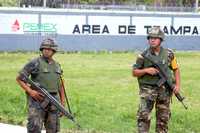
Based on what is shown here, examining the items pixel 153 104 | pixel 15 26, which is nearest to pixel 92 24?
pixel 15 26

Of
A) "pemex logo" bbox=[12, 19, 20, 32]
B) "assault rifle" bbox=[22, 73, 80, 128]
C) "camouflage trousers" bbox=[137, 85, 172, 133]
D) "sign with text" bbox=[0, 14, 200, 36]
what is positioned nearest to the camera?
"assault rifle" bbox=[22, 73, 80, 128]

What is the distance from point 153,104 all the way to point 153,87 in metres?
0.26

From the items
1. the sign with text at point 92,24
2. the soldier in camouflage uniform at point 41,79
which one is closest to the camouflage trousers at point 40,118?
the soldier in camouflage uniform at point 41,79

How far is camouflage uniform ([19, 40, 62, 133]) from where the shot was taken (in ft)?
29.6

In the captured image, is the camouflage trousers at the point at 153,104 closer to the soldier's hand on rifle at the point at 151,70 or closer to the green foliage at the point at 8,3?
the soldier's hand on rifle at the point at 151,70

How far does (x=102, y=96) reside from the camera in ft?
55.5

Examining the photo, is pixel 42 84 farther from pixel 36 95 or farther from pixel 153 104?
pixel 153 104

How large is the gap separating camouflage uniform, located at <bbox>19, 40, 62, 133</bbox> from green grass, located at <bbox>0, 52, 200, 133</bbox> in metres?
2.63

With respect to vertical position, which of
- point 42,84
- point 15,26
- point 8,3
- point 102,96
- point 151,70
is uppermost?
point 8,3

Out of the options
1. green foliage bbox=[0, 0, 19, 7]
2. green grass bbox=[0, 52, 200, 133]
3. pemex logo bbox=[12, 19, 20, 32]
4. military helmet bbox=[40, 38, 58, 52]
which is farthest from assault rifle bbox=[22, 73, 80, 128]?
green foliage bbox=[0, 0, 19, 7]

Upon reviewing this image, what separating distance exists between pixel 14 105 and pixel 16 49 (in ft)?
67.1

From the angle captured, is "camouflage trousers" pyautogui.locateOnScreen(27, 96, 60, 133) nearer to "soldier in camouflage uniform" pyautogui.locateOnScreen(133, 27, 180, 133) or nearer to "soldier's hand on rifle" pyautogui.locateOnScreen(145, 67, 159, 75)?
"soldier in camouflage uniform" pyautogui.locateOnScreen(133, 27, 180, 133)

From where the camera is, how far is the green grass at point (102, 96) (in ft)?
41.3

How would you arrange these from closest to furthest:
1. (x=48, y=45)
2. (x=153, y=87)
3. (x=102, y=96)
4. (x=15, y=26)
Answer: (x=48, y=45), (x=153, y=87), (x=102, y=96), (x=15, y=26)
